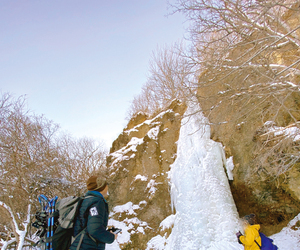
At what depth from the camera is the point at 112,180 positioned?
847 centimetres

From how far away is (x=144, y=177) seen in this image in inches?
313

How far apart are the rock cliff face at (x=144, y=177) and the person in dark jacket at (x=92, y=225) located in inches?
195

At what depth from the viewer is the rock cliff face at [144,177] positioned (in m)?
6.96

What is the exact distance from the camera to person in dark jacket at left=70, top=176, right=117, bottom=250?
168cm

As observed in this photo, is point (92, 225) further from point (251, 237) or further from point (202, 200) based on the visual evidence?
point (202, 200)

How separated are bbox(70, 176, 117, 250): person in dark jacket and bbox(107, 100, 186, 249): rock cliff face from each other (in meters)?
4.96

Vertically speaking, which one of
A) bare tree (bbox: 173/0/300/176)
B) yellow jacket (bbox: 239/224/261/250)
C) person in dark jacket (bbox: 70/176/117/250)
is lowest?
yellow jacket (bbox: 239/224/261/250)

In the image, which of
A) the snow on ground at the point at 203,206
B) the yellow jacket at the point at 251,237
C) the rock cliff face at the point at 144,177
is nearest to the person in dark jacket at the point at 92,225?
the yellow jacket at the point at 251,237

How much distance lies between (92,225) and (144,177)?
6.43 metres

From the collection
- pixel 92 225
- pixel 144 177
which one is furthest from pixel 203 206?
pixel 92 225

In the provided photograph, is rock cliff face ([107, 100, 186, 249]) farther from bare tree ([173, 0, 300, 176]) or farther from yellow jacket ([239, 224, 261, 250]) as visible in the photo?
yellow jacket ([239, 224, 261, 250])

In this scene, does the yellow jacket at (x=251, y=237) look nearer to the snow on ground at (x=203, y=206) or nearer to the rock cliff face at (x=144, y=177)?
the snow on ground at (x=203, y=206)

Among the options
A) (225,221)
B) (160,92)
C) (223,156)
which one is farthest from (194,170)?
(160,92)

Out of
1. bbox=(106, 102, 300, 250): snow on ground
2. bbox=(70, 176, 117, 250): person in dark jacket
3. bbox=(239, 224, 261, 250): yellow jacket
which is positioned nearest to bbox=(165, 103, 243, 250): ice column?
bbox=(106, 102, 300, 250): snow on ground
